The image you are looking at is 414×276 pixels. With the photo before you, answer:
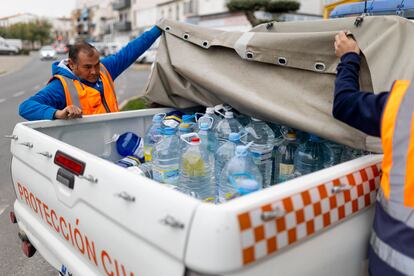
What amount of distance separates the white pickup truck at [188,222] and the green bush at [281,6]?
24.5 meters

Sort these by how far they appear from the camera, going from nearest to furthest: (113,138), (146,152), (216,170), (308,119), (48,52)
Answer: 1. (308,119)
2. (216,170)
3. (146,152)
4. (113,138)
5. (48,52)

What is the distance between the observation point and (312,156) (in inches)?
92.3

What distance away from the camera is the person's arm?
5.58ft

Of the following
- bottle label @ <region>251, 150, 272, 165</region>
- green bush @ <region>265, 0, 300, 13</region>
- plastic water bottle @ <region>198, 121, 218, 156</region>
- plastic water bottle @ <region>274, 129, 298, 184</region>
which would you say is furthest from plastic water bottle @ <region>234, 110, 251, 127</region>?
green bush @ <region>265, 0, 300, 13</region>

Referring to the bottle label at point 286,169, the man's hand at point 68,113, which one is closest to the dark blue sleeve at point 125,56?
the man's hand at point 68,113

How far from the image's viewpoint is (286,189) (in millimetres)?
1455

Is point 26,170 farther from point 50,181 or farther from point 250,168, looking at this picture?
point 250,168

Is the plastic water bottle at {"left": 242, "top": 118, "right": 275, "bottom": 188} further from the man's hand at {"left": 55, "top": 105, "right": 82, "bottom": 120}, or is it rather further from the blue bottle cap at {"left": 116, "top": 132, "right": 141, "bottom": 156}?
the man's hand at {"left": 55, "top": 105, "right": 82, "bottom": 120}

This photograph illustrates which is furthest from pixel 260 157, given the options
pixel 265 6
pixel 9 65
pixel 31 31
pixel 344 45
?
pixel 31 31

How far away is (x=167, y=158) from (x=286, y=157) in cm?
75

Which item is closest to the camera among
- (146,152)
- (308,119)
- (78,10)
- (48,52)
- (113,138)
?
(308,119)

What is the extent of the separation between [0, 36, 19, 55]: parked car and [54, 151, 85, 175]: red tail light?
54.7 meters

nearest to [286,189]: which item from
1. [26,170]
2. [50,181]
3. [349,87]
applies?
[349,87]

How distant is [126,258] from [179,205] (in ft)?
1.49
